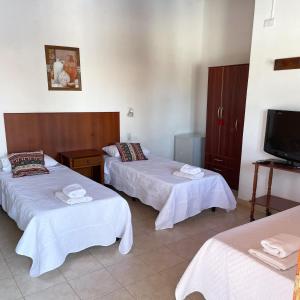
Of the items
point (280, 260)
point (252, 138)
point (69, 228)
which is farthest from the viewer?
point (252, 138)

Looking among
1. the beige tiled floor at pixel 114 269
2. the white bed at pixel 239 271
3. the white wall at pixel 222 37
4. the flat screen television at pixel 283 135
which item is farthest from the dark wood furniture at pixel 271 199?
the white wall at pixel 222 37

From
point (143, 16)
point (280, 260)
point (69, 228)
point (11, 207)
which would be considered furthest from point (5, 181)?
point (143, 16)

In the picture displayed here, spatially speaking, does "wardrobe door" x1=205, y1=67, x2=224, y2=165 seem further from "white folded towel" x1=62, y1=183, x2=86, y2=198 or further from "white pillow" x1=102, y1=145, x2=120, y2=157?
"white folded towel" x1=62, y1=183, x2=86, y2=198

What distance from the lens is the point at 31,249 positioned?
7.33 ft

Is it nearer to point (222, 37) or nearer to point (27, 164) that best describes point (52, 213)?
point (27, 164)

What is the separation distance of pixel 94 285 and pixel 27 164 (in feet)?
6.14

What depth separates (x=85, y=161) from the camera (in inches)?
154

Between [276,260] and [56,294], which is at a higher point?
[276,260]

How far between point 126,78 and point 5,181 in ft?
7.81

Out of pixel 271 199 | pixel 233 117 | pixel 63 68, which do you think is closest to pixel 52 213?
pixel 63 68

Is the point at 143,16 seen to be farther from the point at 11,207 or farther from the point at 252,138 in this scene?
the point at 11,207

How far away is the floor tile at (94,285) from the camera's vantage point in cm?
211

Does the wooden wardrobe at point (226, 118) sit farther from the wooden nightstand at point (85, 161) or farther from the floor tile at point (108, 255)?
the floor tile at point (108, 255)

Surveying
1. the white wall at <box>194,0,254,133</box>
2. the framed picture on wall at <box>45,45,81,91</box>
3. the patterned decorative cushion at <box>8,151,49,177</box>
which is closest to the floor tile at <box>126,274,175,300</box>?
the patterned decorative cushion at <box>8,151,49,177</box>
